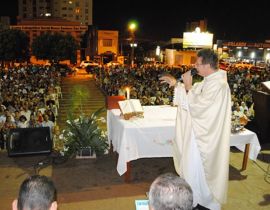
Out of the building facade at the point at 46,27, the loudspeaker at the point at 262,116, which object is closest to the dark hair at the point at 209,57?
the loudspeaker at the point at 262,116

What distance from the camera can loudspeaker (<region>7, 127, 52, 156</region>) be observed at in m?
5.96

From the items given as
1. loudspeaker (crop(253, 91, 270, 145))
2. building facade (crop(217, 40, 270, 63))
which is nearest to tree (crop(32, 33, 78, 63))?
building facade (crop(217, 40, 270, 63))

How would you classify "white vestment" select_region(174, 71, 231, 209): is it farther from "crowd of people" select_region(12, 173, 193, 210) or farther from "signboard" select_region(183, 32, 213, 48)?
"signboard" select_region(183, 32, 213, 48)

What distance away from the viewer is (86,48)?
7569cm

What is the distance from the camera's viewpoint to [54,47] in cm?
5169

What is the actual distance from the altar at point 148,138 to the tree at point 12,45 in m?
51.9

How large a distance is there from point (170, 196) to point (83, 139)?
4.29 metres

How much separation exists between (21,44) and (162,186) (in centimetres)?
5717

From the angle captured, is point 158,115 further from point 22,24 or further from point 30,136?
point 22,24

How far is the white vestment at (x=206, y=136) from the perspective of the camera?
162 inches

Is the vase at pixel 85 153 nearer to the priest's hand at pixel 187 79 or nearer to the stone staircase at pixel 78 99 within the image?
the priest's hand at pixel 187 79

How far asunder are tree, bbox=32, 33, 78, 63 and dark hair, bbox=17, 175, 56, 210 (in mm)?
51262

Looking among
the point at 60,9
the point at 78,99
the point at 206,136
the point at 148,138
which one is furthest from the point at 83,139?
the point at 60,9

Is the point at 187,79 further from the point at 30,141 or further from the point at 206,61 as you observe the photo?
the point at 30,141
